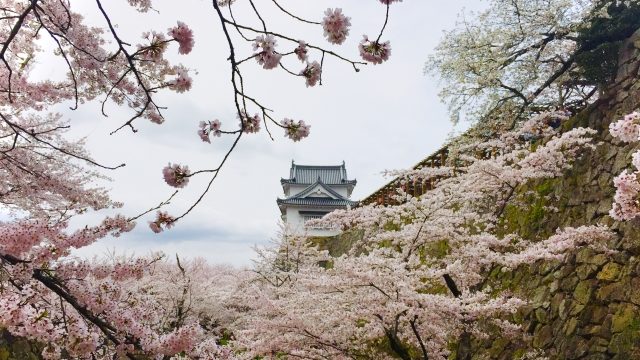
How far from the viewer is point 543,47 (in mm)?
9781

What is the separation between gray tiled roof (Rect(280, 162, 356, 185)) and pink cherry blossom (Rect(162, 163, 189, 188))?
29.6 m

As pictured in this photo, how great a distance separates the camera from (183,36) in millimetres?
2895

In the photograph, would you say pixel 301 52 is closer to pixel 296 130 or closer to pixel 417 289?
pixel 296 130

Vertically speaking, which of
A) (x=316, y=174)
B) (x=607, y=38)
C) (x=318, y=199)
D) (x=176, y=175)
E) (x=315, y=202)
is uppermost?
(x=316, y=174)

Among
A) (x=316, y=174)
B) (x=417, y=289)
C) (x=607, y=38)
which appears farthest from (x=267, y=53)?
(x=316, y=174)

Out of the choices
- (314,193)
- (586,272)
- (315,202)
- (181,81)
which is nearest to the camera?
(181,81)

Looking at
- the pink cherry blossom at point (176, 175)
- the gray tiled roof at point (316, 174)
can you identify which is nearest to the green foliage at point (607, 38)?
the pink cherry blossom at point (176, 175)

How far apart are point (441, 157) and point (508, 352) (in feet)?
→ 17.8

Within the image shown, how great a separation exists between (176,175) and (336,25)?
1.22m

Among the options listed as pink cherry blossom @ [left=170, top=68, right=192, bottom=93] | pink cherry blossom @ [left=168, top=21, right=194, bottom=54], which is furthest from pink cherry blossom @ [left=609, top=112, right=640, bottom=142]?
pink cherry blossom @ [left=170, top=68, right=192, bottom=93]

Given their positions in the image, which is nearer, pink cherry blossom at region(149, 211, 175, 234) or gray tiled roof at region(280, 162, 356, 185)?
pink cherry blossom at region(149, 211, 175, 234)

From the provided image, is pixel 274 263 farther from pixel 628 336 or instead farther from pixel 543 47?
pixel 628 336

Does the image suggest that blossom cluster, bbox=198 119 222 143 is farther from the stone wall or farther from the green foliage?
the green foliage

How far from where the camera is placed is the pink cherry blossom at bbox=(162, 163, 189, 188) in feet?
9.25
